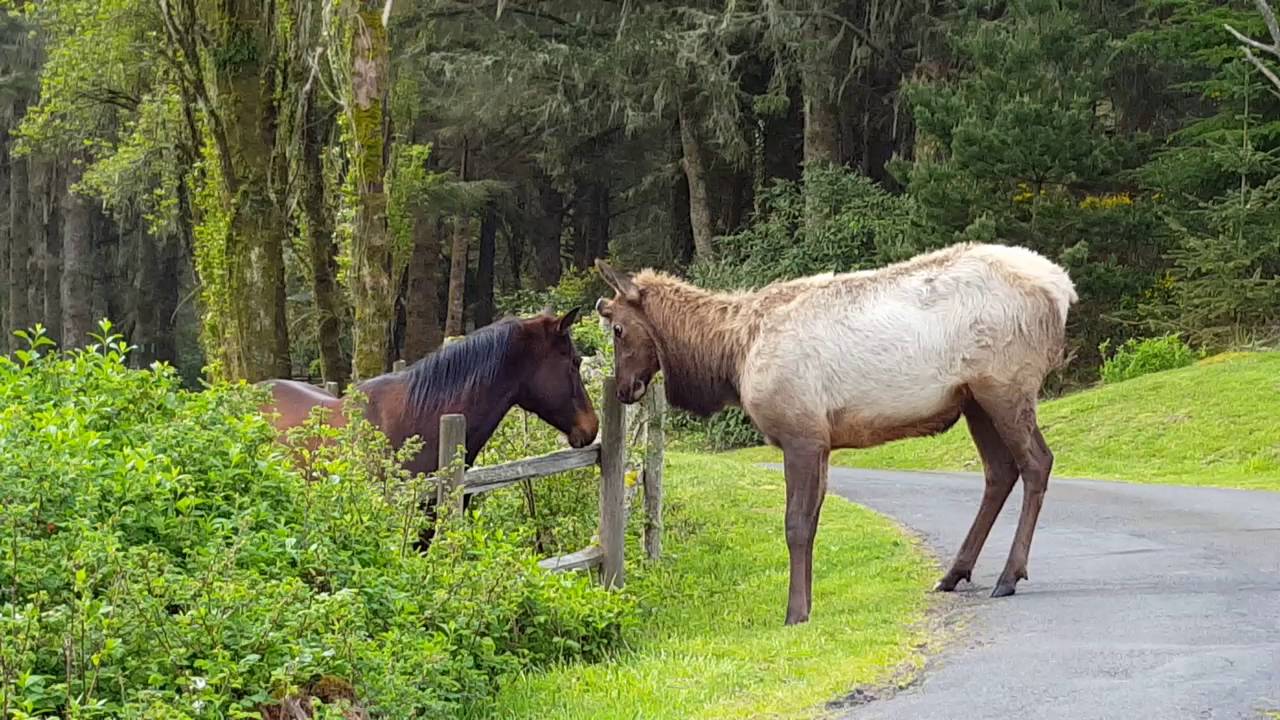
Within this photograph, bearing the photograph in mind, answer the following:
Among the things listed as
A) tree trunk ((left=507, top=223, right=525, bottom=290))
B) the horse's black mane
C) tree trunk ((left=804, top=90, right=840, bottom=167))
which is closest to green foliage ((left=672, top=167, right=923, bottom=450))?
tree trunk ((left=804, top=90, right=840, bottom=167))

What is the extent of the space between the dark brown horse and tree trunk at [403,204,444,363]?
25300 mm

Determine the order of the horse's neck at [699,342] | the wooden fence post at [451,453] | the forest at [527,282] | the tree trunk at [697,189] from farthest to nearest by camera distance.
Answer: the tree trunk at [697,189]
the horse's neck at [699,342]
the wooden fence post at [451,453]
the forest at [527,282]

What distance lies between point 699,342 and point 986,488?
6.67ft

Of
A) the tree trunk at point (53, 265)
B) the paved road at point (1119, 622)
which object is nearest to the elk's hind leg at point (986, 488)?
the paved road at point (1119, 622)

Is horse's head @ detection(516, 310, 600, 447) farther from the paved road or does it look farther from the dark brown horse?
the paved road

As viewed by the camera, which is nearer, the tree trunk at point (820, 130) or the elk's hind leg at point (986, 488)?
the elk's hind leg at point (986, 488)

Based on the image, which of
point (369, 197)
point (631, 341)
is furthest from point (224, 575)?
point (369, 197)

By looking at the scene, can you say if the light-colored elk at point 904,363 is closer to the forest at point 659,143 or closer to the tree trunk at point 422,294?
the forest at point 659,143

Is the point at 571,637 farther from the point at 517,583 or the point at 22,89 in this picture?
the point at 22,89

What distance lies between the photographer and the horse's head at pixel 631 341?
9.12 m

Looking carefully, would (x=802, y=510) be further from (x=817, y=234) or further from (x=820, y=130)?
(x=820, y=130)

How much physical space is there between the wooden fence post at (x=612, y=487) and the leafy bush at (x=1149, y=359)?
15814 mm

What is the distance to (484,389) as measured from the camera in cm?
914

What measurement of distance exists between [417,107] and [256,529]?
25.5 m
